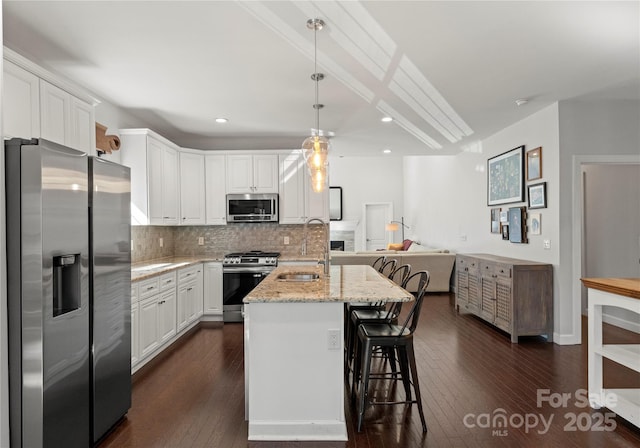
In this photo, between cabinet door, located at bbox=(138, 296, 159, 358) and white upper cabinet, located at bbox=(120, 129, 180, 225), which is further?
white upper cabinet, located at bbox=(120, 129, 180, 225)

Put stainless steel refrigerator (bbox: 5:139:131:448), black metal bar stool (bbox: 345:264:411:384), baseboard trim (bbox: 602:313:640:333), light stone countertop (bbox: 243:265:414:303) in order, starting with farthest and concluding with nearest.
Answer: baseboard trim (bbox: 602:313:640:333) → black metal bar stool (bbox: 345:264:411:384) → light stone countertop (bbox: 243:265:414:303) → stainless steel refrigerator (bbox: 5:139:131:448)

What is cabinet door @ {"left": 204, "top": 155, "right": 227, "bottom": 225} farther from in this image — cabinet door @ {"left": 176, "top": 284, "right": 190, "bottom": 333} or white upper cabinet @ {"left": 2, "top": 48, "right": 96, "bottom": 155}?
white upper cabinet @ {"left": 2, "top": 48, "right": 96, "bottom": 155}

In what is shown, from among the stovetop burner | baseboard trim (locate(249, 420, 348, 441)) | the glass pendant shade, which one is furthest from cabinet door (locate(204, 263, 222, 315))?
baseboard trim (locate(249, 420, 348, 441))

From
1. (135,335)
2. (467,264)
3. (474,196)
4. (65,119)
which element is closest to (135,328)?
(135,335)

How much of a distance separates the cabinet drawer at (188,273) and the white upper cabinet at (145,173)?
0.67m

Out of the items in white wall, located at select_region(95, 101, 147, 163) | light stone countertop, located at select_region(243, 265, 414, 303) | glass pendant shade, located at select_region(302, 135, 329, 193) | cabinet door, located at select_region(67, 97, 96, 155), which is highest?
white wall, located at select_region(95, 101, 147, 163)

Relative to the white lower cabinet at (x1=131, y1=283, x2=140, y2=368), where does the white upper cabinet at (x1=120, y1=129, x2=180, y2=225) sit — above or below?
above

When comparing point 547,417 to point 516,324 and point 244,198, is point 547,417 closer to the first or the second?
point 516,324

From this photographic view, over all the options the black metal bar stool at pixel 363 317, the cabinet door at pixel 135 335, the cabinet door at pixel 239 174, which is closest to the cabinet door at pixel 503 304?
the black metal bar stool at pixel 363 317

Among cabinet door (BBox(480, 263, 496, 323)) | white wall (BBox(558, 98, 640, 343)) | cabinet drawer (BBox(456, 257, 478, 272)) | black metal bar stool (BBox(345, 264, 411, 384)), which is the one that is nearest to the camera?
black metal bar stool (BBox(345, 264, 411, 384))

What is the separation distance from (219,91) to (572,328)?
4.60m

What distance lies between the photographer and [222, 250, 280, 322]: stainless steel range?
518 centimetres

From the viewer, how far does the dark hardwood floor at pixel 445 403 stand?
7.91 feet

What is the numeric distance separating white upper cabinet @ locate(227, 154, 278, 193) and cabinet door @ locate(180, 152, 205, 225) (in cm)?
44
